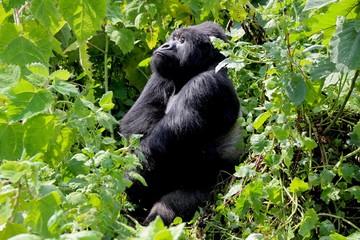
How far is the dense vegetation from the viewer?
210cm

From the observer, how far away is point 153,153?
13.5 ft

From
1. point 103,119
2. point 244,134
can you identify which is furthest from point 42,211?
point 244,134

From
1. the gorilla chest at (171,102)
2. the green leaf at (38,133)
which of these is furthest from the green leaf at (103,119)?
the gorilla chest at (171,102)

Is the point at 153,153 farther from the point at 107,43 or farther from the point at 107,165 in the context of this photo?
the point at 107,165

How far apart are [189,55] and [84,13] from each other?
218cm

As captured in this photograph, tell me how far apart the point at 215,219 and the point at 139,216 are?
0.83 metres

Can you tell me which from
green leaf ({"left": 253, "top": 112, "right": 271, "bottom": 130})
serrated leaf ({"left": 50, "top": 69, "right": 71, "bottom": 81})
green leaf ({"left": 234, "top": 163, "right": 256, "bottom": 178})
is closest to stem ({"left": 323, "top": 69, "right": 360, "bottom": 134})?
green leaf ({"left": 253, "top": 112, "right": 271, "bottom": 130})

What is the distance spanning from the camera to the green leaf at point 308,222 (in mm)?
2873

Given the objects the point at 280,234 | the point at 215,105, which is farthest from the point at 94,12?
the point at 215,105

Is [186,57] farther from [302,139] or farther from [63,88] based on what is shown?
[63,88]

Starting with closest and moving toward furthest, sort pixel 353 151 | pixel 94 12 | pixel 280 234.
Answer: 1. pixel 94 12
2. pixel 280 234
3. pixel 353 151

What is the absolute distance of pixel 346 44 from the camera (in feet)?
8.88

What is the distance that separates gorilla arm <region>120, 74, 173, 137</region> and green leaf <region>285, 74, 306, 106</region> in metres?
1.42

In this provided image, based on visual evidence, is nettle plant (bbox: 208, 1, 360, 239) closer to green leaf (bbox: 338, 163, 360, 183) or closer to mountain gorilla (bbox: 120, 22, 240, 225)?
green leaf (bbox: 338, 163, 360, 183)
